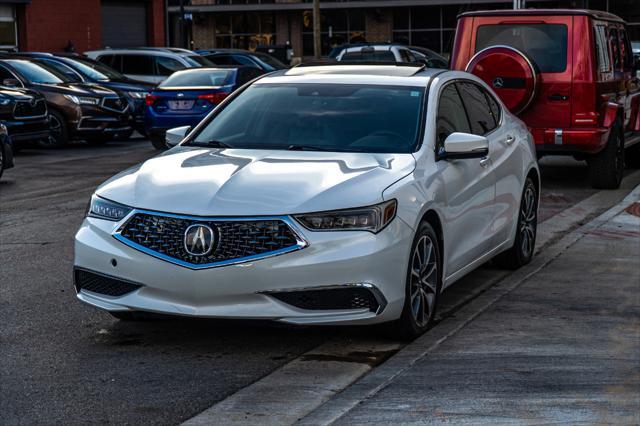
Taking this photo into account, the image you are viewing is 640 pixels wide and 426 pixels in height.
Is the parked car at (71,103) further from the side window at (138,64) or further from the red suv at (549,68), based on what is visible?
the red suv at (549,68)

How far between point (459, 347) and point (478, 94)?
110 inches

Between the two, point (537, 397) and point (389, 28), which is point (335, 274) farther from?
point (389, 28)

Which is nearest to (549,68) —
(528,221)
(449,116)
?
(528,221)

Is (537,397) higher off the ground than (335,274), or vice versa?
(335,274)

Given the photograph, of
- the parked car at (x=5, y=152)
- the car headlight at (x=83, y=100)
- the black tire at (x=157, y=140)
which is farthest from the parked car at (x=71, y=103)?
Result: the parked car at (x=5, y=152)

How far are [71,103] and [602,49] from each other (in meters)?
10.8

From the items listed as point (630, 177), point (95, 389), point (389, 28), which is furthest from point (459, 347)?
point (389, 28)

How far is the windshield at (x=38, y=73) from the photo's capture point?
76.3ft

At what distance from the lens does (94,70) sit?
26031mm

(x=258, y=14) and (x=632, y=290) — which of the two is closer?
(x=632, y=290)

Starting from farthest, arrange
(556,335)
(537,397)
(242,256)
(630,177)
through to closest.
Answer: (630,177), (556,335), (242,256), (537,397)

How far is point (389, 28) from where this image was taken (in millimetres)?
65938

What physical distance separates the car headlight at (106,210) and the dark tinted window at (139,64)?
2277 cm

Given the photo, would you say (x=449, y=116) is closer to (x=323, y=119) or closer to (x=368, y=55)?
(x=323, y=119)
